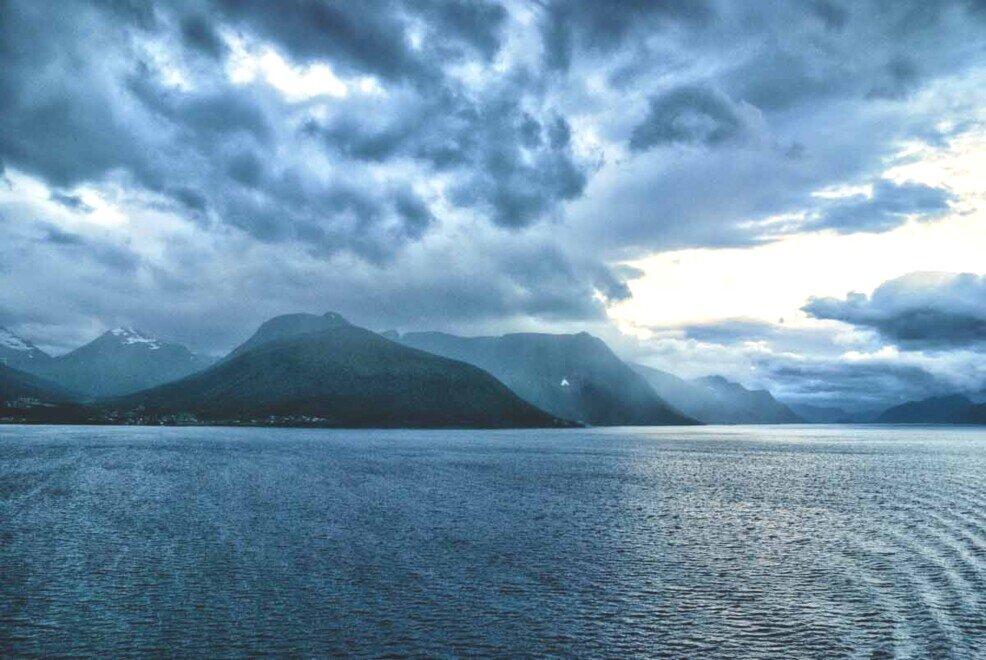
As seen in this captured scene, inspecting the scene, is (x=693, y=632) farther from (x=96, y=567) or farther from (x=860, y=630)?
(x=96, y=567)

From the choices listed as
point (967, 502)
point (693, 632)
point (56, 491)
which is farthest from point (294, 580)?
point (967, 502)

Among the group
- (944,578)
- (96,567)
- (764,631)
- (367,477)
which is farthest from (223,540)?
(367,477)

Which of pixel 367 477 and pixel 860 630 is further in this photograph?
pixel 367 477

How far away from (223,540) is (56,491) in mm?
52978

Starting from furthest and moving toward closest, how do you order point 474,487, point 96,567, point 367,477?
point 367,477 < point 474,487 < point 96,567

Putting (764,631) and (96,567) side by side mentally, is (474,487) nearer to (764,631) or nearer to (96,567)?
(96,567)

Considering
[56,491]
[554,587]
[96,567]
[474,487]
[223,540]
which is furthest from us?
[474,487]

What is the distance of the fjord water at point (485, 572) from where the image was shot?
39.7 meters

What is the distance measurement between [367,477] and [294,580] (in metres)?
90.2

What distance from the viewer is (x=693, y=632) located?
135ft

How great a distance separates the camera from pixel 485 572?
2201 inches

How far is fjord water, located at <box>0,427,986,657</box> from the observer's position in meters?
39.7

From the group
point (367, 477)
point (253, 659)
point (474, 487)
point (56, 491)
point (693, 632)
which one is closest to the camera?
point (253, 659)

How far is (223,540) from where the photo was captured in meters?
68.5
